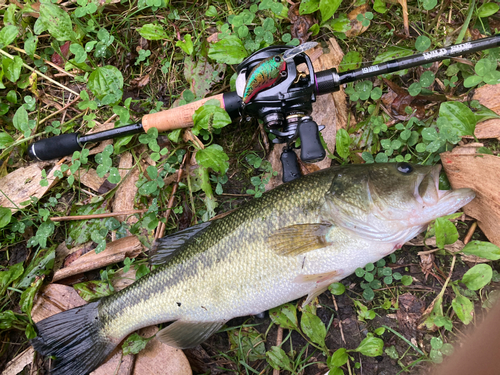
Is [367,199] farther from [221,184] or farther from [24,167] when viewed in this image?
[24,167]

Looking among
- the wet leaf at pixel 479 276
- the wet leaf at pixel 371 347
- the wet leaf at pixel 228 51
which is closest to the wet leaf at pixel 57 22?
the wet leaf at pixel 228 51

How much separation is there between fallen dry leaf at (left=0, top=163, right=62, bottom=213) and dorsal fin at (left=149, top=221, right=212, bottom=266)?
4.26ft

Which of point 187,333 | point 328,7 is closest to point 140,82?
point 328,7

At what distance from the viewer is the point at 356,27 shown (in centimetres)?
264

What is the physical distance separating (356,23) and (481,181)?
1560mm

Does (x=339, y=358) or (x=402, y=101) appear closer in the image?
(x=339, y=358)

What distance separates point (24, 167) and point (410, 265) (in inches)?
141

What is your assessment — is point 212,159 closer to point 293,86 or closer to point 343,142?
point 293,86

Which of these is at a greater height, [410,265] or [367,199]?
[367,199]

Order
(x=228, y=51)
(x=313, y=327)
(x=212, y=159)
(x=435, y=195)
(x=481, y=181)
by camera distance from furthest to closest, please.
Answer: (x=228, y=51) → (x=212, y=159) → (x=313, y=327) → (x=481, y=181) → (x=435, y=195)

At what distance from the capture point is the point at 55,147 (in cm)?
286

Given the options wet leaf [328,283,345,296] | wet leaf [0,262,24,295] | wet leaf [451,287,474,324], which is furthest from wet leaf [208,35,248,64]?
wet leaf [0,262,24,295]

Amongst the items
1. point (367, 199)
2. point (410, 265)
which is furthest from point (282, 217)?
point (410, 265)

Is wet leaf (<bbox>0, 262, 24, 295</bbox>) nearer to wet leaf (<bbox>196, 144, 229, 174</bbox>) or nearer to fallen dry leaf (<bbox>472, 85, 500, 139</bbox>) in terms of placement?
wet leaf (<bbox>196, 144, 229, 174</bbox>)
